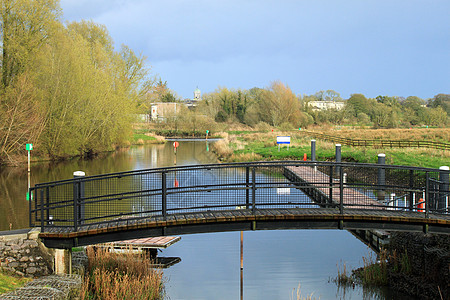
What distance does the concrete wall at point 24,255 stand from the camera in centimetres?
995

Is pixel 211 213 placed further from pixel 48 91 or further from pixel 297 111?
pixel 297 111

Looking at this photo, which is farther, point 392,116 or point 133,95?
point 392,116

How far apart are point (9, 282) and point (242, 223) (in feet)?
15.7

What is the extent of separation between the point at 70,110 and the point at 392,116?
197 ft

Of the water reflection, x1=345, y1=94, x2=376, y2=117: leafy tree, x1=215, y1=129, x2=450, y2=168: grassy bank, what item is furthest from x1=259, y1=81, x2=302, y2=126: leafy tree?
the water reflection

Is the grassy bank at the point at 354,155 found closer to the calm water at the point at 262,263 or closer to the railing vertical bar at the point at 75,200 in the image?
the calm water at the point at 262,263

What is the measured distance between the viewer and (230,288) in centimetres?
1276

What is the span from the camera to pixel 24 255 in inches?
398

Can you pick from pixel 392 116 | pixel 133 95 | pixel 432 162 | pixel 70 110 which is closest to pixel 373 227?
pixel 432 162

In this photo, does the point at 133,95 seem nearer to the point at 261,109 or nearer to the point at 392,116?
the point at 261,109

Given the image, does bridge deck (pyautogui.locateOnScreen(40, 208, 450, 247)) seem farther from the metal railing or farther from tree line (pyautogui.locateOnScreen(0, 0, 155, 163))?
the metal railing

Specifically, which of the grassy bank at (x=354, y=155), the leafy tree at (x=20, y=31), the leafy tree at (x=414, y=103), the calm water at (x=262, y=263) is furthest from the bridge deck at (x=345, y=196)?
the leafy tree at (x=414, y=103)

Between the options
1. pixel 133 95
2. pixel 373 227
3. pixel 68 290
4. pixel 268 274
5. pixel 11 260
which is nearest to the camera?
pixel 68 290

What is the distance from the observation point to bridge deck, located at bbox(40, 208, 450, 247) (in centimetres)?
1049
